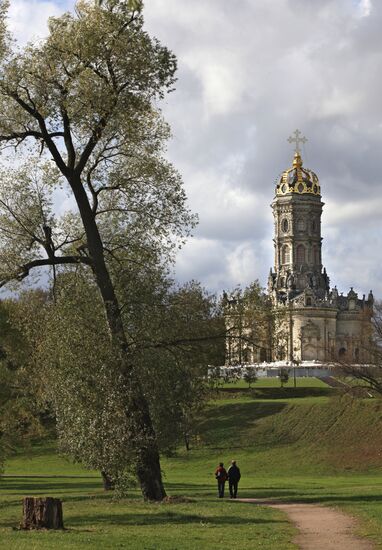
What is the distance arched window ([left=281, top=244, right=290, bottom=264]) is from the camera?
146875mm

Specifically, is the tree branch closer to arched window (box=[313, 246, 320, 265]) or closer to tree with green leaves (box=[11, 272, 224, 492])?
tree with green leaves (box=[11, 272, 224, 492])

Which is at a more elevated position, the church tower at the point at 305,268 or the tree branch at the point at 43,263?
the church tower at the point at 305,268

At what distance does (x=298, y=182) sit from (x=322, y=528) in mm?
128153

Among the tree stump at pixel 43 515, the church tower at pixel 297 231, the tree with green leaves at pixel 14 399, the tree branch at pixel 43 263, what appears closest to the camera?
the tree stump at pixel 43 515

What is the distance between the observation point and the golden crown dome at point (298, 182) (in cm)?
14650

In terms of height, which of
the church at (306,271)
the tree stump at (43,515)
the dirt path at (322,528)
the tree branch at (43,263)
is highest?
the church at (306,271)

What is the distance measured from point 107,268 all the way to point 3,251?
10.2ft

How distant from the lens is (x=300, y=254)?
14638cm

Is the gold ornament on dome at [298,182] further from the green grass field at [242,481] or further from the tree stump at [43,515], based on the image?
the tree stump at [43,515]

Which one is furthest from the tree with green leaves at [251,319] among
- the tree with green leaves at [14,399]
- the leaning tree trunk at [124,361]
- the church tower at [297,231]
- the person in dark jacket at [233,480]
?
the church tower at [297,231]

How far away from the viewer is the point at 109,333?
26.3 meters

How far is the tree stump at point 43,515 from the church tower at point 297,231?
408 feet

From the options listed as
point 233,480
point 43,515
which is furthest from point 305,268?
point 43,515

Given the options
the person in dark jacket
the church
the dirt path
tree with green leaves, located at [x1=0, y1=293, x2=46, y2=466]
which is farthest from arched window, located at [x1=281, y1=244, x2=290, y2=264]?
the dirt path
